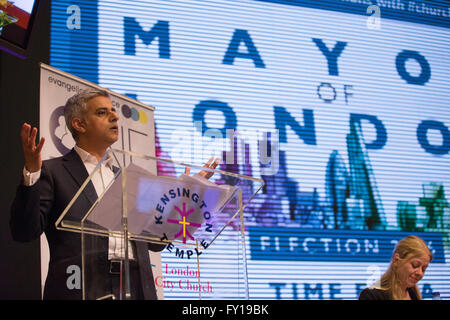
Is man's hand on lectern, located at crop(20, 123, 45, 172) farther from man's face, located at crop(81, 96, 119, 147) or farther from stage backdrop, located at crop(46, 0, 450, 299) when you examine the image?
stage backdrop, located at crop(46, 0, 450, 299)

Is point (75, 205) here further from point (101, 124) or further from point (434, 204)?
point (434, 204)

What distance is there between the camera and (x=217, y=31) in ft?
15.3

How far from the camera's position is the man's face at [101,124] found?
2.55 metres

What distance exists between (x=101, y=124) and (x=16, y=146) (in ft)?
4.64

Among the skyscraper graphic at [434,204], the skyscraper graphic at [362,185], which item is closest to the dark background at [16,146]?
the skyscraper graphic at [362,185]

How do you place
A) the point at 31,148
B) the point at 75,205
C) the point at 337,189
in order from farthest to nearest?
the point at 337,189 < the point at 31,148 < the point at 75,205

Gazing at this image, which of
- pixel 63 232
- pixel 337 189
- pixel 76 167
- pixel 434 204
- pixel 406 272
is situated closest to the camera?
pixel 63 232

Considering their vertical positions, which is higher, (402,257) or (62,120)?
(62,120)

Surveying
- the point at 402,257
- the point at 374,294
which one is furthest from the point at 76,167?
the point at 402,257

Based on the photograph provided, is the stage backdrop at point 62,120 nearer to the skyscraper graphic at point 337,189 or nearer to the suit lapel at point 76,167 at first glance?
the suit lapel at point 76,167

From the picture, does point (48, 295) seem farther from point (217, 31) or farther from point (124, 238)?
point (217, 31)

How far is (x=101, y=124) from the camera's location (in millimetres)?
2561

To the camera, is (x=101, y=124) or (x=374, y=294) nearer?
(x=101, y=124)
